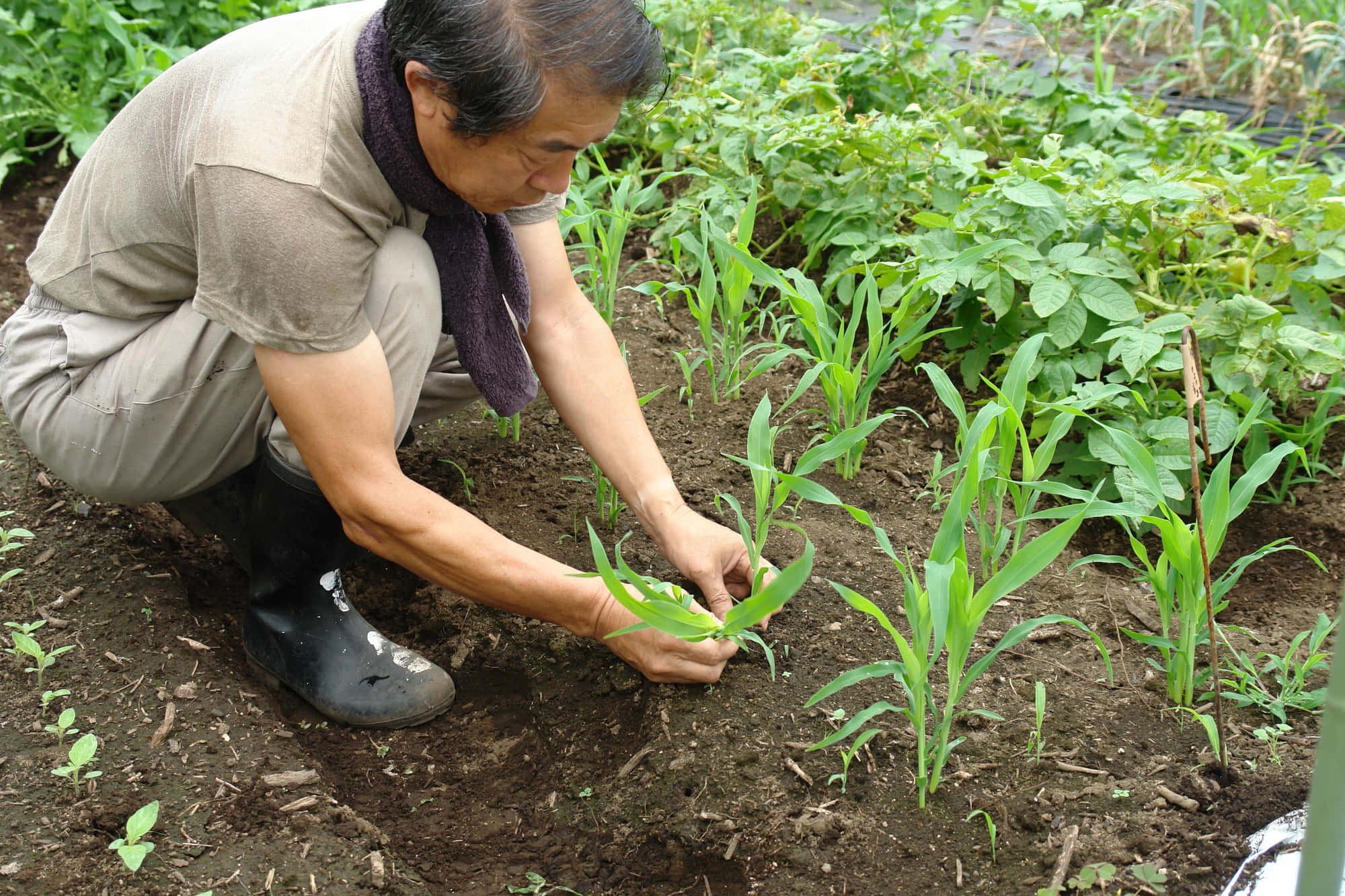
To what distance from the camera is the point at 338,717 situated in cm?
180

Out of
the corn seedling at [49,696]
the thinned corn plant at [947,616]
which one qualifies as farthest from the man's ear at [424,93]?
the corn seedling at [49,696]

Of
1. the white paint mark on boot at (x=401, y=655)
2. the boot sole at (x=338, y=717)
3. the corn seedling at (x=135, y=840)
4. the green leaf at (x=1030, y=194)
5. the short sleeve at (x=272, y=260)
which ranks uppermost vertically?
the short sleeve at (x=272, y=260)

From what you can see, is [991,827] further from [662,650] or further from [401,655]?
[401,655]

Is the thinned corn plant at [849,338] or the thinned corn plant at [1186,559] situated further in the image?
the thinned corn plant at [849,338]

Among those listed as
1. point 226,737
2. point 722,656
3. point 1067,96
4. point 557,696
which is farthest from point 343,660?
point 1067,96

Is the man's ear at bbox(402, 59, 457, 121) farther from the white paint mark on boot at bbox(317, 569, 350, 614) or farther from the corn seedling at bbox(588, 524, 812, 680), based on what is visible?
the white paint mark on boot at bbox(317, 569, 350, 614)

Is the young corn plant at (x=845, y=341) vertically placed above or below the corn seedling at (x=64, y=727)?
above

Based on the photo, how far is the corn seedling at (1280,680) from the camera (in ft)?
5.04

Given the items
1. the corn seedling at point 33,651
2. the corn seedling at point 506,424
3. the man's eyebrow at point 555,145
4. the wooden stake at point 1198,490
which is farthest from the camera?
the corn seedling at point 506,424

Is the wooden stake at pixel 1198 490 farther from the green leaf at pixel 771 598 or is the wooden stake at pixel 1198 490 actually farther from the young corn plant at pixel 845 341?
the young corn plant at pixel 845 341

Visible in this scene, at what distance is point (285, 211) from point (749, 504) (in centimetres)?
102

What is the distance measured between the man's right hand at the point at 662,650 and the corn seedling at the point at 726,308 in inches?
26.0

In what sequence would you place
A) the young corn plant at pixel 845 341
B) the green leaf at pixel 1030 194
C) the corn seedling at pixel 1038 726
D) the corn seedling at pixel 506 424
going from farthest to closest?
the corn seedling at pixel 506 424 < the green leaf at pixel 1030 194 < the young corn plant at pixel 845 341 < the corn seedling at pixel 1038 726

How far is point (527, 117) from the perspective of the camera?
1312mm
